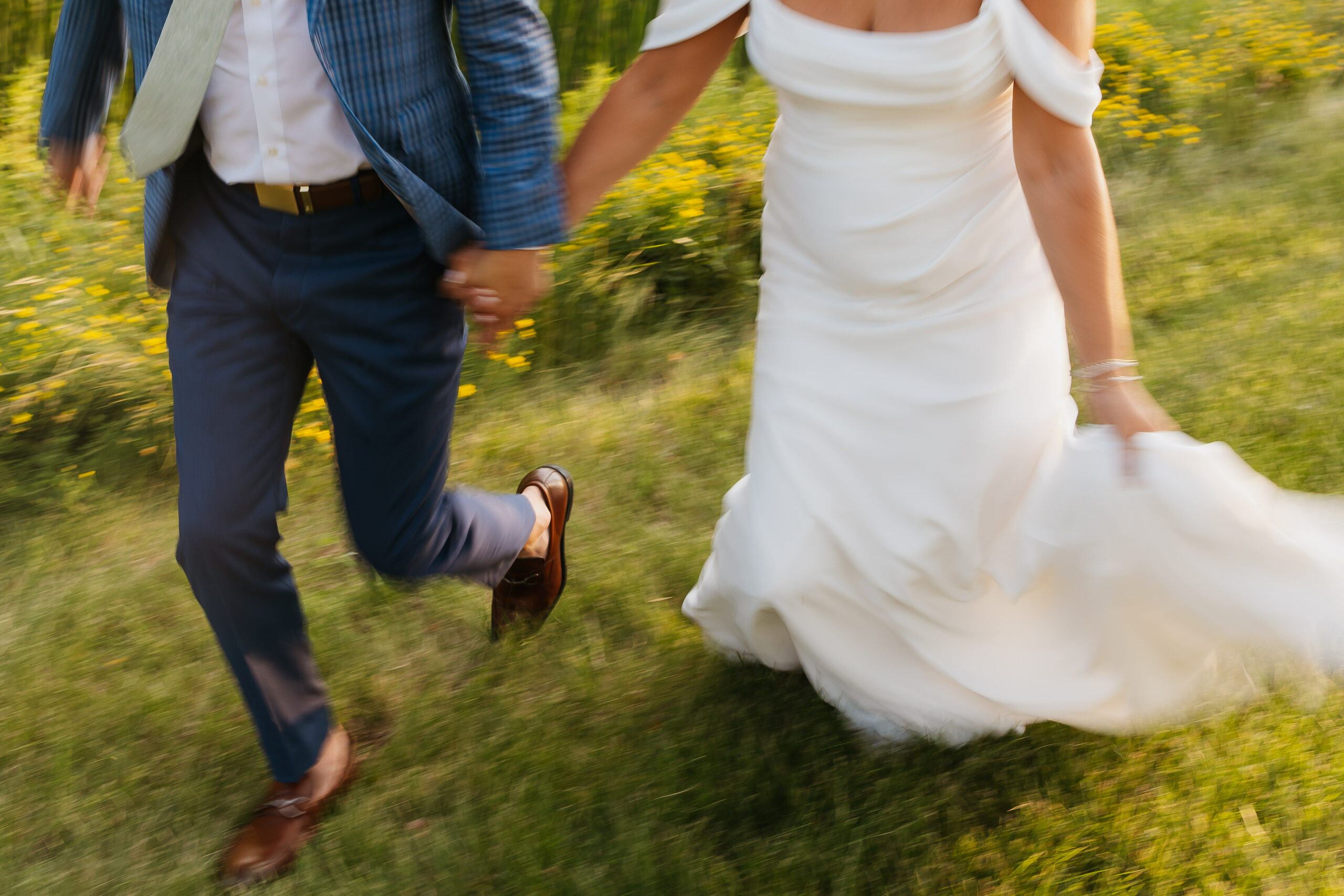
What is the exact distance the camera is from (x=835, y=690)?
8.36 feet

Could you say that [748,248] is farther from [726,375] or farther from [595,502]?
[595,502]

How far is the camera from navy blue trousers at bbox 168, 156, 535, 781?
2158 millimetres

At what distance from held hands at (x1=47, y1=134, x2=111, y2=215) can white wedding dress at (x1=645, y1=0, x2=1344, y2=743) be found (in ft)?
3.94

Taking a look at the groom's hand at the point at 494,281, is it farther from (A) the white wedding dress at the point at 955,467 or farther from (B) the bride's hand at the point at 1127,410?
(B) the bride's hand at the point at 1127,410

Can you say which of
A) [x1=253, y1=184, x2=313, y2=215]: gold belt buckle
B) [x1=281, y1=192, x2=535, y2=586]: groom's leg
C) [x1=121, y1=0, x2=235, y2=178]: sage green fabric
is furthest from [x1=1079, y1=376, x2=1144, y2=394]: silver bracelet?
[x1=121, y1=0, x2=235, y2=178]: sage green fabric

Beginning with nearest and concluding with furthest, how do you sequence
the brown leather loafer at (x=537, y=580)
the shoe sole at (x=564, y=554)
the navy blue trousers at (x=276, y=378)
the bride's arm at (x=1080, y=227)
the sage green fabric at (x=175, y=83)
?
1. the sage green fabric at (x=175, y=83)
2. the bride's arm at (x=1080, y=227)
3. the navy blue trousers at (x=276, y=378)
4. the brown leather loafer at (x=537, y=580)
5. the shoe sole at (x=564, y=554)

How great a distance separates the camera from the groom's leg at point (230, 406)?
2.16 meters

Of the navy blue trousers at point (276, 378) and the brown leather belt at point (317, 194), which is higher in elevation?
the brown leather belt at point (317, 194)

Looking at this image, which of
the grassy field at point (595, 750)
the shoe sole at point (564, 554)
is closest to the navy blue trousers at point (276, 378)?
the grassy field at point (595, 750)

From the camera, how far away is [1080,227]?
2.09 m

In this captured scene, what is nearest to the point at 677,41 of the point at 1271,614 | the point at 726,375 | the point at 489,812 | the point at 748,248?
the point at 1271,614

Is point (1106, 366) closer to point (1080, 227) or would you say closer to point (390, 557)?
point (1080, 227)

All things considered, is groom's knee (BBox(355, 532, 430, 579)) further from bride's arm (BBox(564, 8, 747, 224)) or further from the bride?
bride's arm (BBox(564, 8, 747, 224))

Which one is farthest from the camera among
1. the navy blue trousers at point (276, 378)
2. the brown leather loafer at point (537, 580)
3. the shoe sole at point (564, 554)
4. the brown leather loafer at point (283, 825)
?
the shoe sole at point (564, 554)
